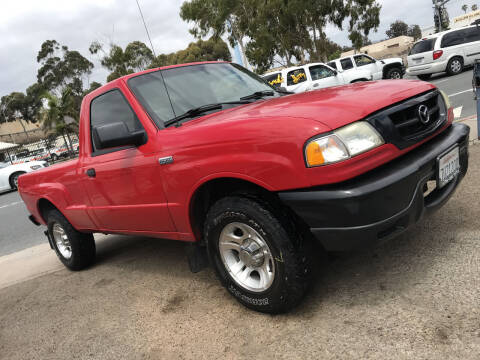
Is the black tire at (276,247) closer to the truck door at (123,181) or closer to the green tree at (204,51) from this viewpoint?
the truck door at (123,181)

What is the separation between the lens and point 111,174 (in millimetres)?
3172

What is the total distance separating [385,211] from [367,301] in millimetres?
701

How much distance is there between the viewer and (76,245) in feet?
13.6

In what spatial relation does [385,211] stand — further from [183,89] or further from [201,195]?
[183,89]

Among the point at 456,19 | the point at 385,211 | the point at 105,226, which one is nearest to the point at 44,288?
the point at 105,226

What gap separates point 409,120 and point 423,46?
1585 centimetres

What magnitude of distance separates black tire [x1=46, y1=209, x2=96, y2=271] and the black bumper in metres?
2.83

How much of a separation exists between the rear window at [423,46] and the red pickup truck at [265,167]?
1499 centimetres

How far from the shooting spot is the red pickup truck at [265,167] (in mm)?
2043

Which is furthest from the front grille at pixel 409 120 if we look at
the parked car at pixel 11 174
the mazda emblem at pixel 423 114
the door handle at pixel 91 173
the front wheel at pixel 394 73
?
the parked car at pixel 11 174

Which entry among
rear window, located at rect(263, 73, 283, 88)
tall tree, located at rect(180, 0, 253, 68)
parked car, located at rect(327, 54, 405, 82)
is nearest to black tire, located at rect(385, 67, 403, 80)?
parked car, located at rect(327, 54, 405, 82)

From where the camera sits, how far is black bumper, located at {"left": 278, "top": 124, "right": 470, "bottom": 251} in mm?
1990

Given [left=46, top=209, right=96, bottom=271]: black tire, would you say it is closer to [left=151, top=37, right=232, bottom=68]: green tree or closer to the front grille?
the front grille

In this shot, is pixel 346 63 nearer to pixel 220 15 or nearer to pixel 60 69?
pixel 220 15
